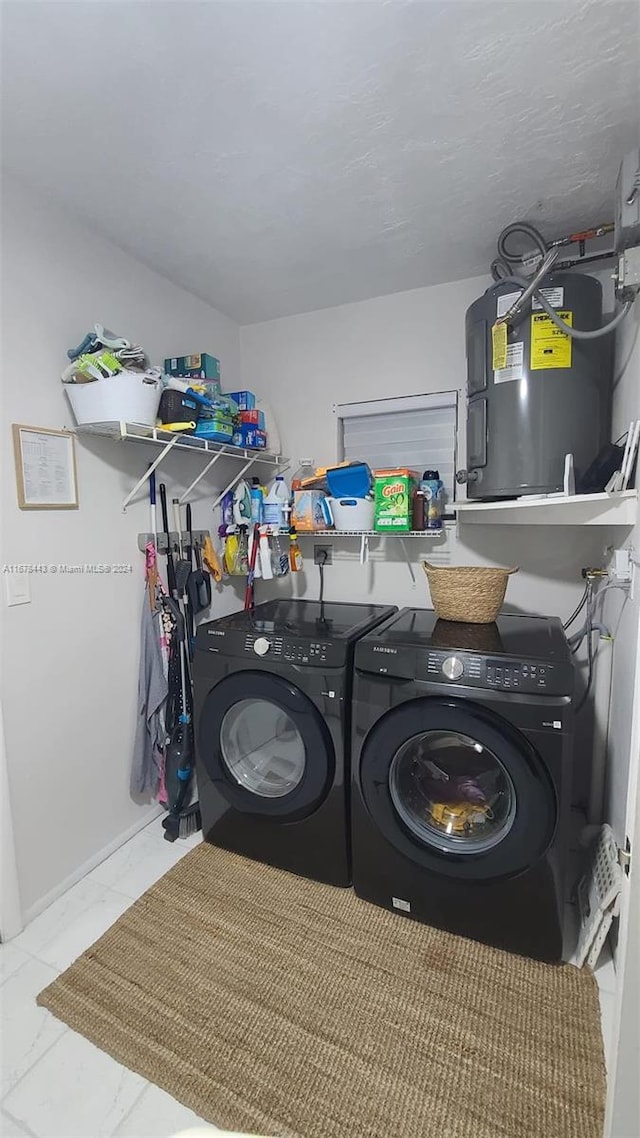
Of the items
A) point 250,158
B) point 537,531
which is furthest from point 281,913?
point 250,158

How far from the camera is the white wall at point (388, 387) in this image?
2100 mm

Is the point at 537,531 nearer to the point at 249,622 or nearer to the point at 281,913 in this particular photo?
the point at 249,622

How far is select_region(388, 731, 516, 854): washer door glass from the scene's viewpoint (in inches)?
58.9

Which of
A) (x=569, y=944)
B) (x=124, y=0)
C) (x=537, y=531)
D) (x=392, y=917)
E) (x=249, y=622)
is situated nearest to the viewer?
(x=124, y=0)

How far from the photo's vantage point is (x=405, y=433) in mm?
2363

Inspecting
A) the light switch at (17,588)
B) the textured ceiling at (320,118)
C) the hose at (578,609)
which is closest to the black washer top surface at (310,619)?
the light switch at (17,588)

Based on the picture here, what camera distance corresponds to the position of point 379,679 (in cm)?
154

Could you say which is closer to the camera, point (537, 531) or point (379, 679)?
point (379, 679)

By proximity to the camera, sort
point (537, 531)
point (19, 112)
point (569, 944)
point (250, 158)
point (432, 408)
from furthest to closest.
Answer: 1. point (432, 408)
2. point (537, 531)
3. point (569, 944)
4. point (250, 158)
5. point (19, 112)

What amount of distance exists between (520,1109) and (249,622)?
1.55 metres

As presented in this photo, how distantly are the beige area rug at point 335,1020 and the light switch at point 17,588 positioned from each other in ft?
3.79

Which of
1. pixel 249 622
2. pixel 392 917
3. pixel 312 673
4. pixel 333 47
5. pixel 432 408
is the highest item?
pixel 333 47

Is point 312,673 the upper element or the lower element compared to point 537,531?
lower

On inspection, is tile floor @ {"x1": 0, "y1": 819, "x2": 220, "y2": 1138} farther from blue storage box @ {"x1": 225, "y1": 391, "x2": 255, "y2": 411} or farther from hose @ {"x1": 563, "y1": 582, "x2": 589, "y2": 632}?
blue storage box @ {"x1": 225, "y1": 391, "x2": 255, "y2": 411}
